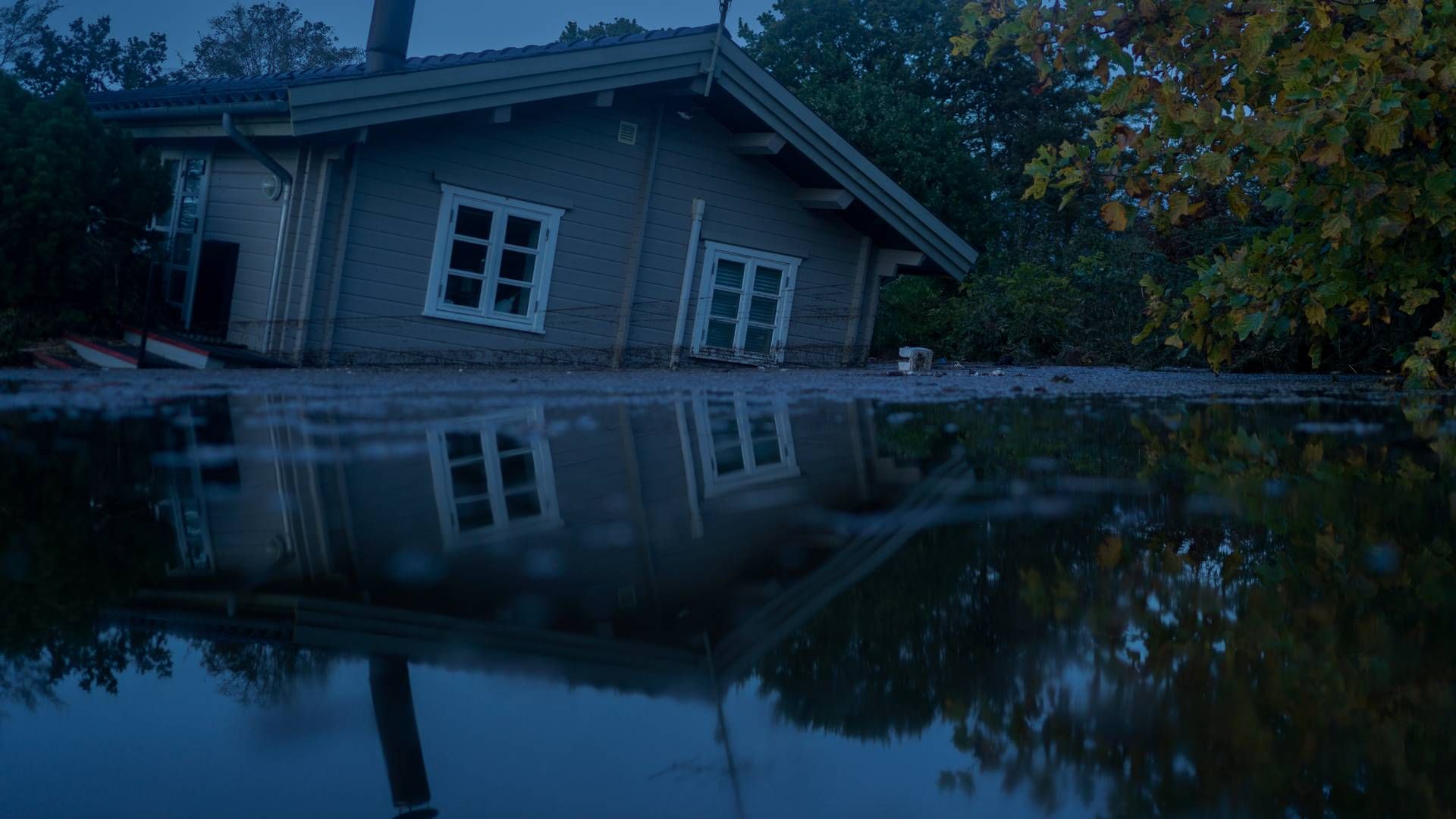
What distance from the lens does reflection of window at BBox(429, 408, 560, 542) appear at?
2.84 metres

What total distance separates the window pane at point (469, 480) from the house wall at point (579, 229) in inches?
387

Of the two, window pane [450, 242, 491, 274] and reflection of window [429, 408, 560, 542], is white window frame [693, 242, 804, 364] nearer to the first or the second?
window pane [450, 242, 491, 274]

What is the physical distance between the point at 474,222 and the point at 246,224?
101 inches

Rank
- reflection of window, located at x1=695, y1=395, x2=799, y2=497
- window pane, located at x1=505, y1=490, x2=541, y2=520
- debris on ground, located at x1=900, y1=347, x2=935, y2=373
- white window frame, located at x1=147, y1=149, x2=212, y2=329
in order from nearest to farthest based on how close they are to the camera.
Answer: window pane, located at x1=505, y1=490, x2=541, y2=520, reflection of window, located at x1=695, y1=395, x2=799, y2=497, white window frame, located at x1=147, y1=149, x2=212, y2=329, debris on ground, located at x1=900, y1=347, x2=935, y2=373

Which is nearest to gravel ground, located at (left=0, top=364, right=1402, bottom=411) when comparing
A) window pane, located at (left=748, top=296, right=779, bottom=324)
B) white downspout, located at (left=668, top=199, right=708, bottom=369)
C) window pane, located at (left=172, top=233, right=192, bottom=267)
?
white downspout, located at (left=668, top=199, right=708, bottom=369)

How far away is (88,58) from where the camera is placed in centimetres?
3759

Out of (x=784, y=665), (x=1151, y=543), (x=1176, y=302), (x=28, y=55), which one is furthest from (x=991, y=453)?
(x=28, y=55)

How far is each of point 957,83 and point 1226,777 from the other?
42063 millimetres

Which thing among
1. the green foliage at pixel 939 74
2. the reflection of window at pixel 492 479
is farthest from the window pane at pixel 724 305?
the green foliage at pixel 939 74

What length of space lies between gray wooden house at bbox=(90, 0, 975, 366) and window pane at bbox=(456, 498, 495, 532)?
9.50 metres

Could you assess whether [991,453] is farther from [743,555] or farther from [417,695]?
[417,695]

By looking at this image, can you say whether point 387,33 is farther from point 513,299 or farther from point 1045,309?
point 1045,309

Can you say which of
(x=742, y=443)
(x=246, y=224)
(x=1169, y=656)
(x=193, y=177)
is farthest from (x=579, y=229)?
(x=1169, y=656)

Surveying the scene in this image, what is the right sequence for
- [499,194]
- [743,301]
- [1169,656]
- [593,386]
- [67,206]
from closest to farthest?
1. [1169,656]
2. [593,386]
3. [67,206]
4. [499,194]
5. [743,301]
